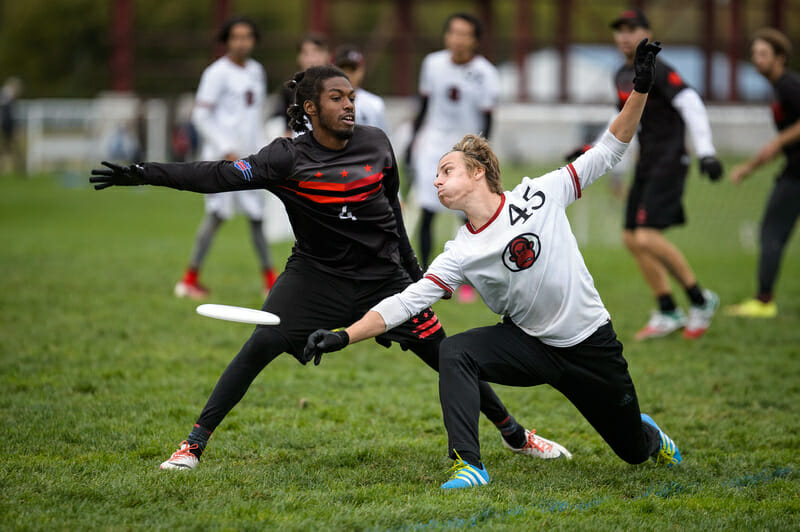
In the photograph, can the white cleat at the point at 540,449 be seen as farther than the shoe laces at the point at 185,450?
Yes

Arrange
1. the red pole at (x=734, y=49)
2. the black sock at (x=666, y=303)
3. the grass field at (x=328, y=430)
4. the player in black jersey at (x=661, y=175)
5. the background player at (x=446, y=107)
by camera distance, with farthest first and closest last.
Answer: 1. the red pole at (x=734, y=49)
2. the background player at (x=446, y=107)
3. the black sock at (x=666, y=303)
4. the player in black jersey at (x=661, y=175)
5. the grass field at (x=328, y=430)

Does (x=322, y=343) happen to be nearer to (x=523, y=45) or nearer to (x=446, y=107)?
(x=446, y=107)

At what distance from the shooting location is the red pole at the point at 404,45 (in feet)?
95.3

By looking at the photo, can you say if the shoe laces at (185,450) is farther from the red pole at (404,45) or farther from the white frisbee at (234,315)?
the red pole at (404,45)

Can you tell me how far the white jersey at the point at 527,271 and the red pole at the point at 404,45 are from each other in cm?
2586

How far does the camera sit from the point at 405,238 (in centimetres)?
445

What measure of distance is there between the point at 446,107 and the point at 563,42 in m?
21.1

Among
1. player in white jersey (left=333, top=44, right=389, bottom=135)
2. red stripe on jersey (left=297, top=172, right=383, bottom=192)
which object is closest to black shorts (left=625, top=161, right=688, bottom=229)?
player in white jersey (left=333, top=44, right=389, bottom=135)

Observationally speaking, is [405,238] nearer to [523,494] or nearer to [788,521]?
[523,494]

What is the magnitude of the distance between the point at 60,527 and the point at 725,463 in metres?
3.01

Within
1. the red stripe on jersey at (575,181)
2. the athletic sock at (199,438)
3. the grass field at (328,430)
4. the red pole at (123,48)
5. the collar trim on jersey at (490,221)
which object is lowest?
the grass field at (328,430)

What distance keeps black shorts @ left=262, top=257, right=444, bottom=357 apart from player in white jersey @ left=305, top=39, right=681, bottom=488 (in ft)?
0.95

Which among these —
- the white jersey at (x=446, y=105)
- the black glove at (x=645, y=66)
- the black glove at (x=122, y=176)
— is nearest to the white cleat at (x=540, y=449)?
the black glove at (x=645, y=66)

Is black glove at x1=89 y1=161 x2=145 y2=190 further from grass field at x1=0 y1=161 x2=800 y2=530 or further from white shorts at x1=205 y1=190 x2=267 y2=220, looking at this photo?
white shorts at x1=205 y1=190 x2=267 y2=220
